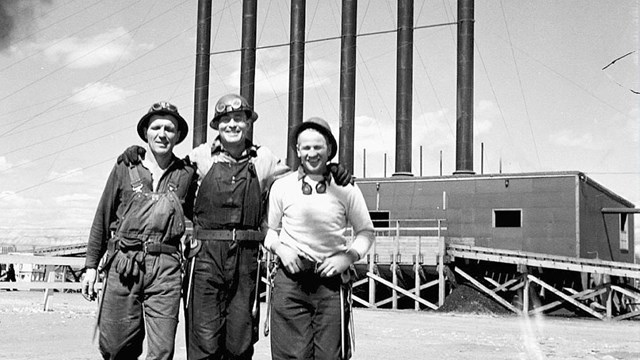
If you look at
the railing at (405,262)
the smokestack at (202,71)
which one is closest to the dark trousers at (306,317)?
the railing at (405,262)

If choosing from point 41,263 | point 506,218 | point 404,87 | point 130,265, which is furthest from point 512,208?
point 130,265

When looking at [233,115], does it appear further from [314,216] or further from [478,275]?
[478,275]

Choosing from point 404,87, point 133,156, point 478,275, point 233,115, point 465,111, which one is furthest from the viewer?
point 404,87

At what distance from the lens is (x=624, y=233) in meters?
35.2

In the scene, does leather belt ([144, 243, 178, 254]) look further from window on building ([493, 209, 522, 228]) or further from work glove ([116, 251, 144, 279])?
window on building ([493, 209, 522, 228])

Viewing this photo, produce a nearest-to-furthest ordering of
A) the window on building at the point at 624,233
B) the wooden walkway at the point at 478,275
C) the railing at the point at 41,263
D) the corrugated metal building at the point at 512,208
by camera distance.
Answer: the railing at the point at 41,263 < the wooden walkway at the point at 478,275 < the corrugated metal building at the point at 512,208 < the window on building at the point at 624,233

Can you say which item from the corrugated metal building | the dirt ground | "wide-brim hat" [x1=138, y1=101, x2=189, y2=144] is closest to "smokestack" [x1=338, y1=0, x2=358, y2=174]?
the corrugated metal building

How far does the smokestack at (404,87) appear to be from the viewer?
3316cm

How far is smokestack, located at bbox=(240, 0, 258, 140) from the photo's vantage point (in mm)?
38875

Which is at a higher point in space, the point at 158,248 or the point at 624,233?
the point at 624,233

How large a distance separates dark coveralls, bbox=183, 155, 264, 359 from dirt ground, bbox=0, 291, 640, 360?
3891 millimetres

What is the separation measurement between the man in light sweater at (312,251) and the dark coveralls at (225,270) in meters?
0.19

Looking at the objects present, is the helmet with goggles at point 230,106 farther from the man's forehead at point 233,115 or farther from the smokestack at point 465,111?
the smokestack at point 465,111

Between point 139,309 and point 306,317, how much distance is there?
108cm
